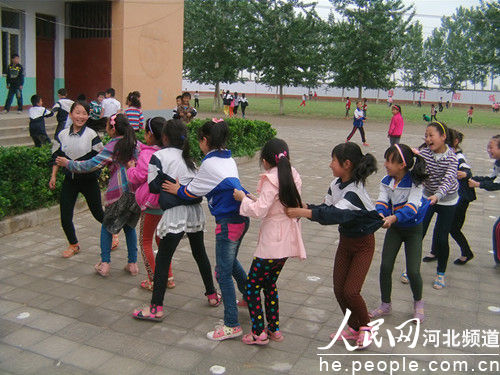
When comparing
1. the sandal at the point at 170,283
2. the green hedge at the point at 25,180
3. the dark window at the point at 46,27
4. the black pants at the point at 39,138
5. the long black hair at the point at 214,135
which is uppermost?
the dark window at the point at 46,27

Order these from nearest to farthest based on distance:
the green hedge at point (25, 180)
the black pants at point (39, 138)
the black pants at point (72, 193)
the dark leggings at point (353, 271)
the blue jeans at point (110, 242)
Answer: the dark leggings at point (353, 271), the blue jeans at point (110, 242), the black pants at point (72, 193), the green hedge at point (25, 180), the black pants at point (39, 138)

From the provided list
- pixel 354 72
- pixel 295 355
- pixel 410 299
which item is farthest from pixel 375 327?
pixel 354 72

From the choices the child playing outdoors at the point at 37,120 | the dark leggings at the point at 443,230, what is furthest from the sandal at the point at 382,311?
the child playing outdoors at the point at 37,120

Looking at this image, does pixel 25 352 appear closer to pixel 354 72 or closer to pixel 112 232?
pixel 112 232

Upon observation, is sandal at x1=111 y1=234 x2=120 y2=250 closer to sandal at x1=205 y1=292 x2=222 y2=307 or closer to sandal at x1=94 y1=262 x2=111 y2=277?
sandal at x1=94 y1=262 x2=111 y2=277

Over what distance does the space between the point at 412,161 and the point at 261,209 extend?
1359 millimetres

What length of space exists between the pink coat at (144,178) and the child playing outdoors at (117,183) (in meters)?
0.36

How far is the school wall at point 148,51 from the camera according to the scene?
1518 centimetres

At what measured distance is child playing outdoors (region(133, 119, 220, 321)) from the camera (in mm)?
3959

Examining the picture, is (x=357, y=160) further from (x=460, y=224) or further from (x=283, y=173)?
(x=460, y=224)

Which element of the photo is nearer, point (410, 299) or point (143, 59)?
point (410, 299)

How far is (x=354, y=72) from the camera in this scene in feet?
118

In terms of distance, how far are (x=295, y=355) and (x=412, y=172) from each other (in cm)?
166

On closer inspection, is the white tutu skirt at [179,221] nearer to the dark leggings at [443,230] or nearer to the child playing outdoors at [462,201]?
the dark leggings at [443,230]
